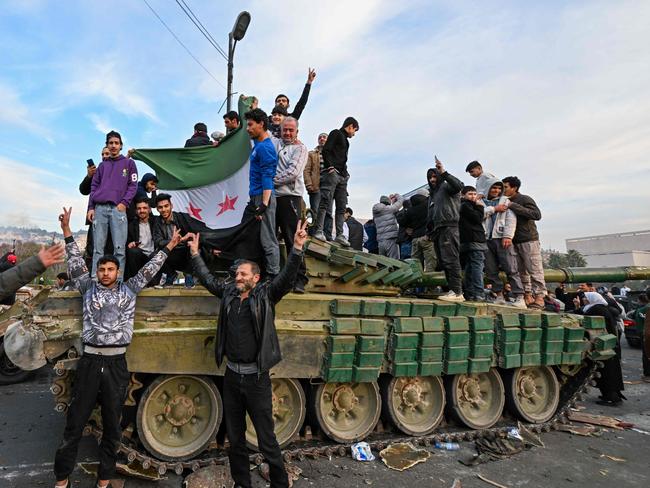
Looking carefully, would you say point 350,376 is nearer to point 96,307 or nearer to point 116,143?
point 96,307

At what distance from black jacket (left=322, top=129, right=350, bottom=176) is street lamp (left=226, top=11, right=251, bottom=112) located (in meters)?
2.21

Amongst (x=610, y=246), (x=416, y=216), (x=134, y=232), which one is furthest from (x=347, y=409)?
(x=610, y=246)

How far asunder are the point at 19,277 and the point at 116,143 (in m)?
3.18

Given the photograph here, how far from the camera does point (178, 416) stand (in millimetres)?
5008

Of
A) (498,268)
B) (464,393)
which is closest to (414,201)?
(498,268)

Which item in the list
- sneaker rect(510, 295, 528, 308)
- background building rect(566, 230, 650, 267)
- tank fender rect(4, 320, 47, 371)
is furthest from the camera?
background building rect(566, 230, 650, 267)

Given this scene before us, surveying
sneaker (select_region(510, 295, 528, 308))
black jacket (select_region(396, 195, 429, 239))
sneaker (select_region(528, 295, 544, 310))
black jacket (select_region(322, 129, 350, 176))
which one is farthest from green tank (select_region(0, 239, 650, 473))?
black jacket (select_region(396, 195, 429, 239))

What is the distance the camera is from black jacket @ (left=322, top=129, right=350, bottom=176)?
24.2 feet

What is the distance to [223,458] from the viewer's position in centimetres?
487

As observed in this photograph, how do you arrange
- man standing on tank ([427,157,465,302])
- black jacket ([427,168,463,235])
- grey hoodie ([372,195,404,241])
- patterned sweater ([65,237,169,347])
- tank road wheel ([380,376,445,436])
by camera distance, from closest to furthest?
patterned sweater ([65,237,169,347]), tank road wheel ([380,376,445,436]), black jacket ([427,168,463,235]), man standing on tank ([427,157,465,302]), grey hoodie ([372,195,404,241])

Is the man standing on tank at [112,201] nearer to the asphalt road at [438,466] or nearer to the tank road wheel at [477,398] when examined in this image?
the asphalt road at [438,466]

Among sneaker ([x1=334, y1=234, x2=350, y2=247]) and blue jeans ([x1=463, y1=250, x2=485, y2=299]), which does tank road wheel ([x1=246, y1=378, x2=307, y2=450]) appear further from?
blue jeans ([x1=463, y1=250, x2=485, y2=299])

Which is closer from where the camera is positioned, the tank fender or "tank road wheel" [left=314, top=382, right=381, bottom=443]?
the tank fender

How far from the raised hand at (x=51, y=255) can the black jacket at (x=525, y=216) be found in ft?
21.4
